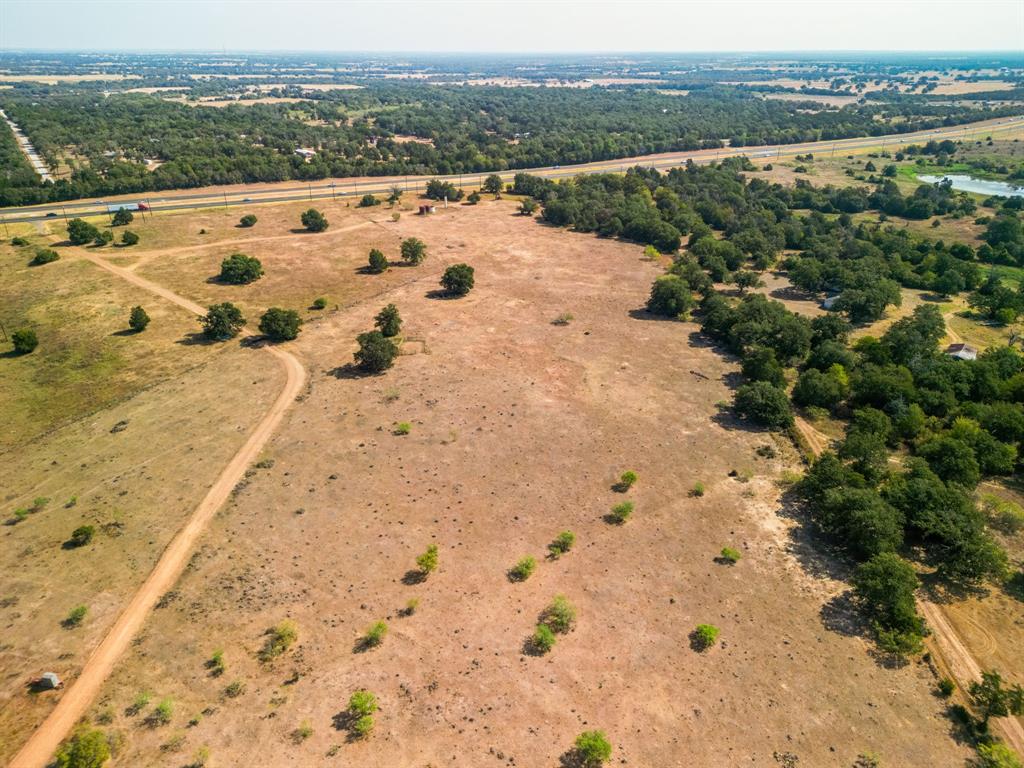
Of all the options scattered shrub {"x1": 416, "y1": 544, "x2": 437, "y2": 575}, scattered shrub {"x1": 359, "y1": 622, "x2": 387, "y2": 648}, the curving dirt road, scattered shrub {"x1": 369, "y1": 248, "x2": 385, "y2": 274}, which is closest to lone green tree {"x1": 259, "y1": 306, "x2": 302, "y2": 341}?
the curving dirt road

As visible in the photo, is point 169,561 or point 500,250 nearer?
point 169,561

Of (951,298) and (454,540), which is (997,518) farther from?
(951,298)

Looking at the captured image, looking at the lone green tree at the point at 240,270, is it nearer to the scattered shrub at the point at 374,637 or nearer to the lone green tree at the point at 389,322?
the lone green tree at the point at 389,322

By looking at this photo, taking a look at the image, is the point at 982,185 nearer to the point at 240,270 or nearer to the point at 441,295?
the point at 441,295

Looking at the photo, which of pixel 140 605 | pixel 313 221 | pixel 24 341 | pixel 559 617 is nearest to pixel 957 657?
pixel 559 617

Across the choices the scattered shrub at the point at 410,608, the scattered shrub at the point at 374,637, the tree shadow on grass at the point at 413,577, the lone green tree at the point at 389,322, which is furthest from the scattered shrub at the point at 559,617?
the lone green tree at the point at 389,322

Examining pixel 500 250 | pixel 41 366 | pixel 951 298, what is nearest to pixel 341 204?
pixel 500 250
